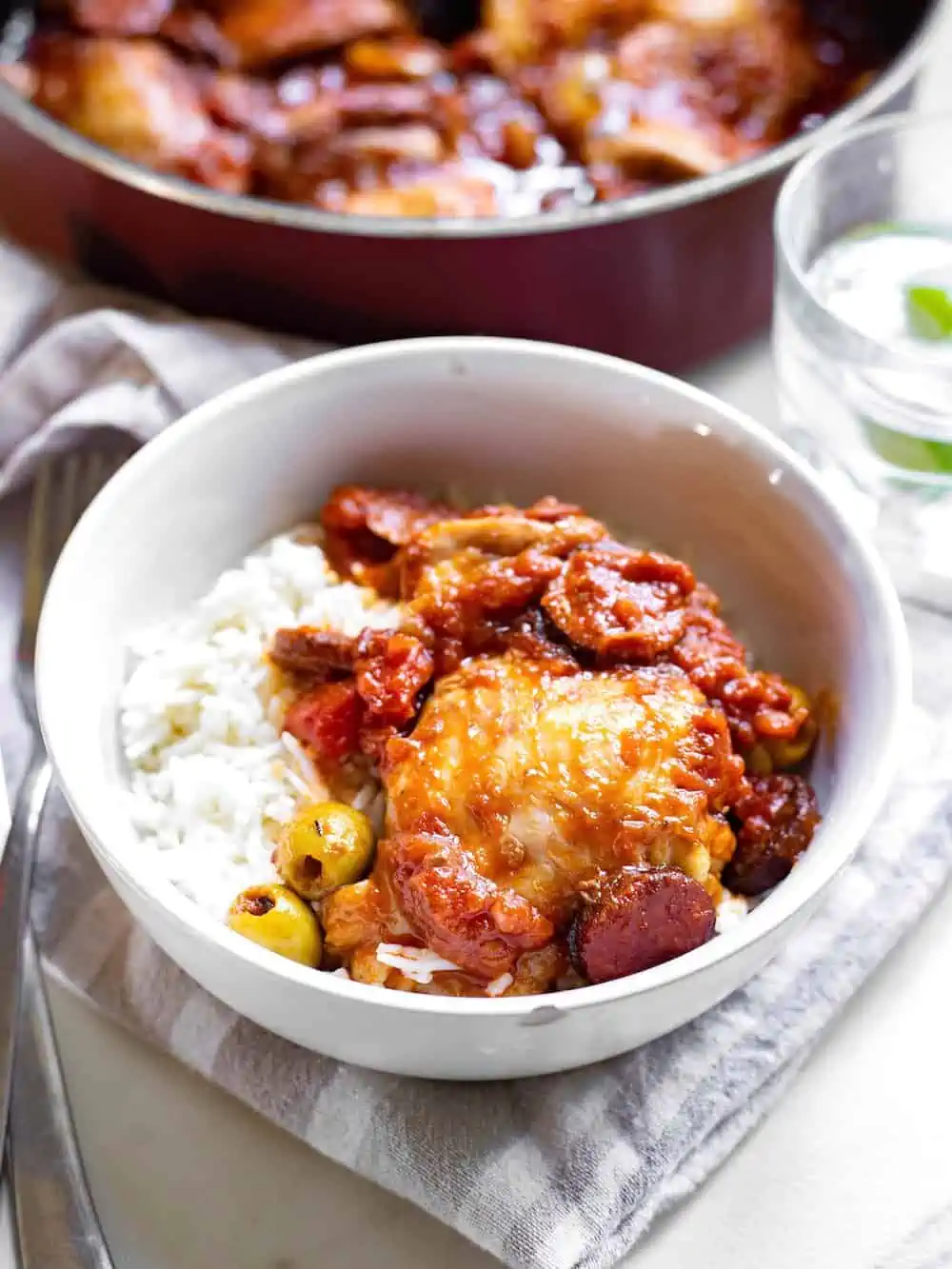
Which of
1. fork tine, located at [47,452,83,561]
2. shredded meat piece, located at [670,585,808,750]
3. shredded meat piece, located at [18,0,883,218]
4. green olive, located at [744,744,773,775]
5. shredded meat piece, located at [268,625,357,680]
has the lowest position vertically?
green olive, located at [744,744,773,775]

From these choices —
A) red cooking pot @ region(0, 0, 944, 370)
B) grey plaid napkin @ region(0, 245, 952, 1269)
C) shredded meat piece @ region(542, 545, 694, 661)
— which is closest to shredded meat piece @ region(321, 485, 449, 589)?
shredded meat piece @ region(542, 545, 694, 661)

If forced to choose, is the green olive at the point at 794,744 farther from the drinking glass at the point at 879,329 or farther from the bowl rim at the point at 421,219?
the bowl rim at the point at 421,219

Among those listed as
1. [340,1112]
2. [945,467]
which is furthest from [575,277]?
[340,1112]

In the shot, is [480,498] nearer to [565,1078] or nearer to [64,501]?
[64,501]

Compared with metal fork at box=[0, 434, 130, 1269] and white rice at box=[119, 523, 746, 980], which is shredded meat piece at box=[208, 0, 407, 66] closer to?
metal fork at box=[0, 434, 130, 1269]

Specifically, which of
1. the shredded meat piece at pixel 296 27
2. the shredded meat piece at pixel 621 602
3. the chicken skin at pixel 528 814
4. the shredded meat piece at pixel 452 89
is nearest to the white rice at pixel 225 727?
the chicken skin at pixel 528 814

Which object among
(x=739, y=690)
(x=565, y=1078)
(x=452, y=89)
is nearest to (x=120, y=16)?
(x=452, y=89)
